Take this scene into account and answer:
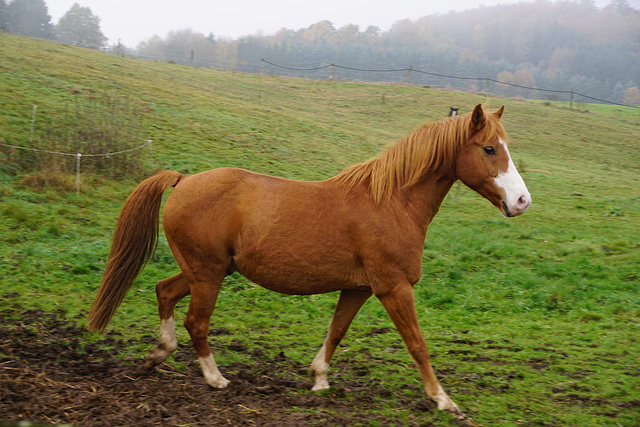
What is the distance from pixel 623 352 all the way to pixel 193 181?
16.4 feet

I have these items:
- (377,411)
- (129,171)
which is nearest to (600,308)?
(377,411)

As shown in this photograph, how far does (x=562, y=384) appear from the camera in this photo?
484 cm

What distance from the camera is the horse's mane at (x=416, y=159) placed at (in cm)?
445

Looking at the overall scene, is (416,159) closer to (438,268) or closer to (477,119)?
(477,119)

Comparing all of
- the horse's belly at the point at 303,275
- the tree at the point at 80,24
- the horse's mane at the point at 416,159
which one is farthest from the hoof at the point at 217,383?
the tree at the point at 80,24

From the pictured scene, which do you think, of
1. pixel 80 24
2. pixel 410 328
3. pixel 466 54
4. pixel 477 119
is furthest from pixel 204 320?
pixel 466 54

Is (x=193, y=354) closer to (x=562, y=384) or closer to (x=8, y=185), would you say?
(x=562, y=384)

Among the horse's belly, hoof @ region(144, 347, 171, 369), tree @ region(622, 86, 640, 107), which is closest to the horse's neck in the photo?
the horse's belly

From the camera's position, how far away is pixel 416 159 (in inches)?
178

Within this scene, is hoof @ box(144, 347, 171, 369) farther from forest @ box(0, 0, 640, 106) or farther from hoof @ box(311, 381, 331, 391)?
forest @ box(0, 0, 640, 106)

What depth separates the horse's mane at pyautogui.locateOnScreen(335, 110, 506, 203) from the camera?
445cm

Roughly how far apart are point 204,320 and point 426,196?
2189 mm

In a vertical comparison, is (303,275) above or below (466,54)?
below

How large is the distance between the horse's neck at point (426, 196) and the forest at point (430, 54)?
41419 mm
